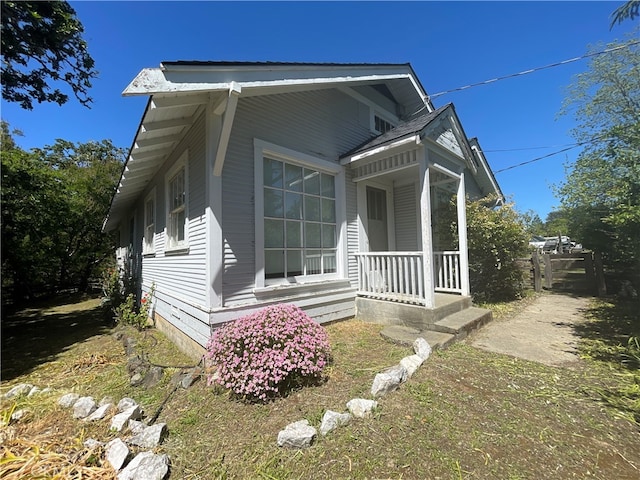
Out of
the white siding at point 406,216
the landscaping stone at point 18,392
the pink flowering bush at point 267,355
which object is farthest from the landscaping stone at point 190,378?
the white siding at point 406,216

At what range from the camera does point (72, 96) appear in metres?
7.15

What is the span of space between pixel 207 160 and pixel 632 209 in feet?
20.4

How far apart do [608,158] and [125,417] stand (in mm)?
8085

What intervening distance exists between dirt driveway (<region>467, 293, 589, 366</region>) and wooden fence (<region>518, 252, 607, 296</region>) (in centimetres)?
203

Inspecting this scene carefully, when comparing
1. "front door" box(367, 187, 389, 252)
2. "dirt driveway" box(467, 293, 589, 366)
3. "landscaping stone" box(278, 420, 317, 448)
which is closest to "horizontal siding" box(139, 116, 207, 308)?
"landscaping stone" box(278, 420, 317, 448)

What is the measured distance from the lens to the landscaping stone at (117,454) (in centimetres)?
198

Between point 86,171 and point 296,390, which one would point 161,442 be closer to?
point 296,390

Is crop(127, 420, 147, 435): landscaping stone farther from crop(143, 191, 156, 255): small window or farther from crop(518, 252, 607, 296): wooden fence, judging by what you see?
crop(518, 252, 607, 296): wooden fence

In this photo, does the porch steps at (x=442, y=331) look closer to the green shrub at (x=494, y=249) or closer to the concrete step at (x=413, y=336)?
the concrete step at (x=413, y=336)

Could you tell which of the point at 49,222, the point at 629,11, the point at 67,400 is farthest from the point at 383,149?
the point at 49,222

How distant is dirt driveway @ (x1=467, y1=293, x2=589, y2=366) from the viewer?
→ 3770mm

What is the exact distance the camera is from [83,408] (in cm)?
276

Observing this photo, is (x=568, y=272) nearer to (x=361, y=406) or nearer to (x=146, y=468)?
(x=361, y=406)

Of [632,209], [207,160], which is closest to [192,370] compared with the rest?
[207,160]
